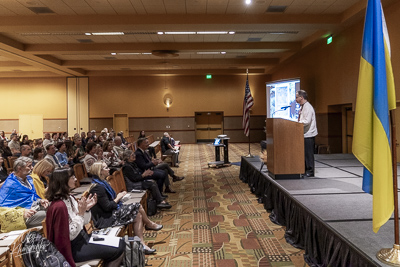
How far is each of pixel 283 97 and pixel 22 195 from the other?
11.5 metres

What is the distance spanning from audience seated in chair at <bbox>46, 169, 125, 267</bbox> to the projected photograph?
32.1ft

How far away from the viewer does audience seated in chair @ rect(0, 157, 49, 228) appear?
3.71 m

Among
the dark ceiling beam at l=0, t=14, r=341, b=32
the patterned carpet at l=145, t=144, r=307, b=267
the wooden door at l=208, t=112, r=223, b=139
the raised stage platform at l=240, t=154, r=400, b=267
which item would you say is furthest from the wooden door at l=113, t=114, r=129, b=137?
the raised stage platform at l=240, t=154, r=400, b=267

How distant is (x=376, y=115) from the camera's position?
93.7 inches

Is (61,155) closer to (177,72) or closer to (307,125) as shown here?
(307,125)

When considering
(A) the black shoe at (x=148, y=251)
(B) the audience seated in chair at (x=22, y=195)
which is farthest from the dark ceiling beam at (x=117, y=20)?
(A) the black shoe at (x=148, y=251)

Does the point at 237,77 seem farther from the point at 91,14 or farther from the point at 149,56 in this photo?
the point at 91,14

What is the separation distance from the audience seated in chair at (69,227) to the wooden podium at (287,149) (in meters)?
3.21

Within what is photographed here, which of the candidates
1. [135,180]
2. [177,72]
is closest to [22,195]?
[135,180]

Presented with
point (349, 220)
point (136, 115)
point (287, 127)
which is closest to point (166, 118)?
point (136, 115)

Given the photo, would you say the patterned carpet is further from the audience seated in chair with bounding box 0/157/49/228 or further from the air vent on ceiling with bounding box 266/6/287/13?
the air vent on ceiling with bounding box 266/6/287/13

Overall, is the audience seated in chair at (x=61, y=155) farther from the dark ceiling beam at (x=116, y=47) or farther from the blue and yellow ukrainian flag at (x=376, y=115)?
the blue and yellow ukrainian flag at (x=376, y=115)

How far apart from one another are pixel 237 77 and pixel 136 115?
22.7 feet

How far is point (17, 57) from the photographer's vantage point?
1405 centimetres
